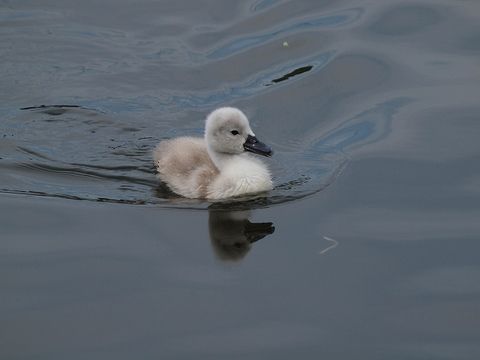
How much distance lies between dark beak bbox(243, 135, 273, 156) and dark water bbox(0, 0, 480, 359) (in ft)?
0.97

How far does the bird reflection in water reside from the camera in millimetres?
Result: 6586

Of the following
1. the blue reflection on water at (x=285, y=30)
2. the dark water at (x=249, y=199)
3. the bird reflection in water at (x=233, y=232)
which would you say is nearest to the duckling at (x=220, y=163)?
the dark water at (x=249, y=199)

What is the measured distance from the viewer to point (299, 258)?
6.37 m

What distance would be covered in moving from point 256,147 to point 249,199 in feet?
1.23

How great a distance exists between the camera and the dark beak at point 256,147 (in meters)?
7.54

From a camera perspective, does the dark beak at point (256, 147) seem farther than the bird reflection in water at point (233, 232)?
Yes

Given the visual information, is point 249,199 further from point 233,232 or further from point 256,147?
point 233,232

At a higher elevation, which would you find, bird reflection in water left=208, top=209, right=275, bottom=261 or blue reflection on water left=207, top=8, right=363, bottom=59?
blue reflection on water left=207, top=8, right=363, bottom=59

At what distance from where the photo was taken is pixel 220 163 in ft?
25.7

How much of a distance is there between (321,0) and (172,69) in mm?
2224

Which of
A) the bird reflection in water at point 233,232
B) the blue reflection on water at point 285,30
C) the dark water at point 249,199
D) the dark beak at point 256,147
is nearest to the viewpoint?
the dark water at point 249,199

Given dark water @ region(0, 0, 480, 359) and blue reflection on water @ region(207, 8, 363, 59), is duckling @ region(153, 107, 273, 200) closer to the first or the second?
dark water @ region(0, 0, 480, 359)

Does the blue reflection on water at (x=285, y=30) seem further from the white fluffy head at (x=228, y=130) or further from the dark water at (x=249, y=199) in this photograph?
the white fluffy head at (x=228, y=130)

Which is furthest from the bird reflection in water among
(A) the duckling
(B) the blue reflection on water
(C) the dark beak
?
(B) the blue reflection on water
